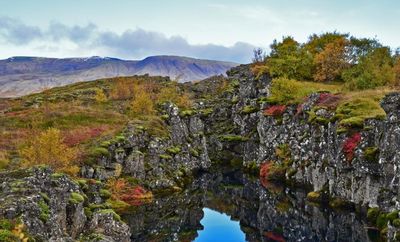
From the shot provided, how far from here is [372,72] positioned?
272 ft

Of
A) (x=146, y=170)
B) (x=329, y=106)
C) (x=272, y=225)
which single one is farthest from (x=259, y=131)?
(x=272, y=225)

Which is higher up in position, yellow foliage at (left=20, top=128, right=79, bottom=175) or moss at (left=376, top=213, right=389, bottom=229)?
yellow foliage at (left=20, top=128, right=79, bottom=175)

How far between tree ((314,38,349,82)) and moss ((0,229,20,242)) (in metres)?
88.0

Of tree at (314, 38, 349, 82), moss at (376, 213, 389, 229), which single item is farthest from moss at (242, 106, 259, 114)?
moss at (376, 213, 389, 229)

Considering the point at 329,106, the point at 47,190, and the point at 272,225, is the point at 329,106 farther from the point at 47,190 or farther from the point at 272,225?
the point at 47,190

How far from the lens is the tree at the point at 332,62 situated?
320ft

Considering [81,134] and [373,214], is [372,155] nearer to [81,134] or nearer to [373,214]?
[373,214]

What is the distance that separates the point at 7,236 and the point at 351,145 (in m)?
47.5

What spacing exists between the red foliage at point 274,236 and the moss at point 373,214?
10403mm

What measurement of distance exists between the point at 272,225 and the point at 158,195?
19.9m

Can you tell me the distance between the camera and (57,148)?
5100cm

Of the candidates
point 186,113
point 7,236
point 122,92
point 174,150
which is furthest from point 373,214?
point 122,92

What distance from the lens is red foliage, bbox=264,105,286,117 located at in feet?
279

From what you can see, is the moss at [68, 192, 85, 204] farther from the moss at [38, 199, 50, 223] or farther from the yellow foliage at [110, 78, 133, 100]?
the yellow foliage at [110, 78, 133, 100]
